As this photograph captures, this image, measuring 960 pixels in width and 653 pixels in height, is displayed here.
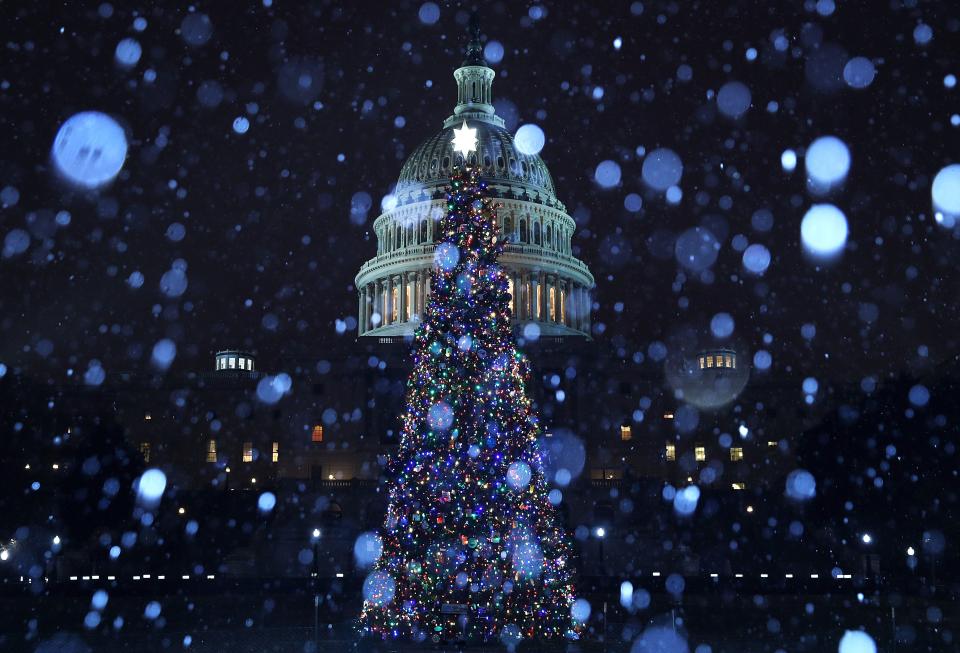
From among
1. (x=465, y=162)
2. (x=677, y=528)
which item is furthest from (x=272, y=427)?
(x=465, y=162)

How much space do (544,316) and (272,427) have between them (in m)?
30.5

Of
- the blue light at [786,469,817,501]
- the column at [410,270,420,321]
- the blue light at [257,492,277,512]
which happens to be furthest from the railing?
the blue light at [786,469,817,501]

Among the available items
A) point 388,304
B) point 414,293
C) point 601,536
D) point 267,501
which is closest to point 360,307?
point 388,304

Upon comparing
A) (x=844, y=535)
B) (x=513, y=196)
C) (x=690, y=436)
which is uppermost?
(x=513, y=196)

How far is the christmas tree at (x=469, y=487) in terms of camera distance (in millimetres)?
28578

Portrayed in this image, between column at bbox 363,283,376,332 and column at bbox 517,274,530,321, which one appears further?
column at bbox 363,283,376,332

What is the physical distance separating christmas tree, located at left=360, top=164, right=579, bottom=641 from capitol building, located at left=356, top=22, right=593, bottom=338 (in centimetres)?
7814

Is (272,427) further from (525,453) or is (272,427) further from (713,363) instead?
(525,453)

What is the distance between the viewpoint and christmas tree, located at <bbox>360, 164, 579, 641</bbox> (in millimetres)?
28578

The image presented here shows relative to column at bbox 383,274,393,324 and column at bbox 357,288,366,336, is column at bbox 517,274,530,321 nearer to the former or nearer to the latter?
column at bbox 383,274,393,324

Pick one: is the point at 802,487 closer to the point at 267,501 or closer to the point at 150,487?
the point at 267,501

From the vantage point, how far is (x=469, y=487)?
94.5 feet

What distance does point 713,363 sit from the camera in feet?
349

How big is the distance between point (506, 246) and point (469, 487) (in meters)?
83.3
